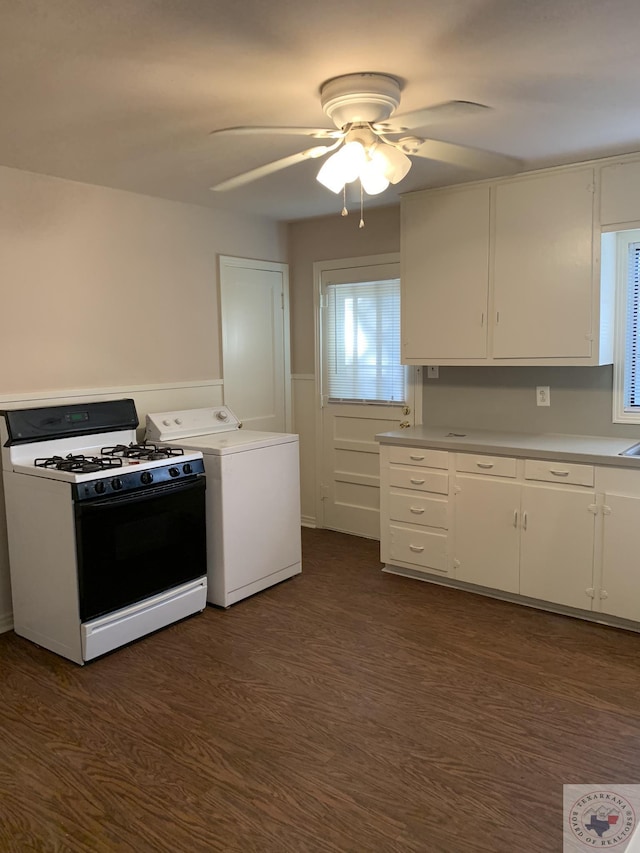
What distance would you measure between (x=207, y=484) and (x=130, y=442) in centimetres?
55

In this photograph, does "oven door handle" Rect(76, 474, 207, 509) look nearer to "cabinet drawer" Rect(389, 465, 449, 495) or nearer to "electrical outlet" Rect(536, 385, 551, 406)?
"cabinet drawer" Rect(389, 465, 449, 495)

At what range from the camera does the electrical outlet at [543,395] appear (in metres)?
3.93

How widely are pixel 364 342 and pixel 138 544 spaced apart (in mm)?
2325

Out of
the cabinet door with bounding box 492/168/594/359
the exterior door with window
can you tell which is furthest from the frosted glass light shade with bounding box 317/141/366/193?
the exterior door with window

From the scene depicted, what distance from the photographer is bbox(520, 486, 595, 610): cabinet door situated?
3365 millimetres

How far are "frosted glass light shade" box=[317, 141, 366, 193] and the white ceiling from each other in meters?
0.26

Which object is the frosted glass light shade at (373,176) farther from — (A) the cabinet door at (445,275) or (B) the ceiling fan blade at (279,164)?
(A) the cabinet door at (445,275)

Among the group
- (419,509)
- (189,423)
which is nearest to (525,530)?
(419,509)

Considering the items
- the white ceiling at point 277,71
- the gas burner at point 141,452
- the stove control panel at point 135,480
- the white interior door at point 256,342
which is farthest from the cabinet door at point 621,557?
the white interior door at point 256,342

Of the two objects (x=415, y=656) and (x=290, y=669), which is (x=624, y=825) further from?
(x=290, y=669)

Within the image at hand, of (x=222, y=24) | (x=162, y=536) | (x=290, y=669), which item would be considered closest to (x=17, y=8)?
(x=222, y=24)

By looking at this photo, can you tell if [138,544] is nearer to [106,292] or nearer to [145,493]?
[145,493]

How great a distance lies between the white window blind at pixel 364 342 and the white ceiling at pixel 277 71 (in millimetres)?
1412

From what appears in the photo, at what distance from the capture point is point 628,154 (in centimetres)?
330
